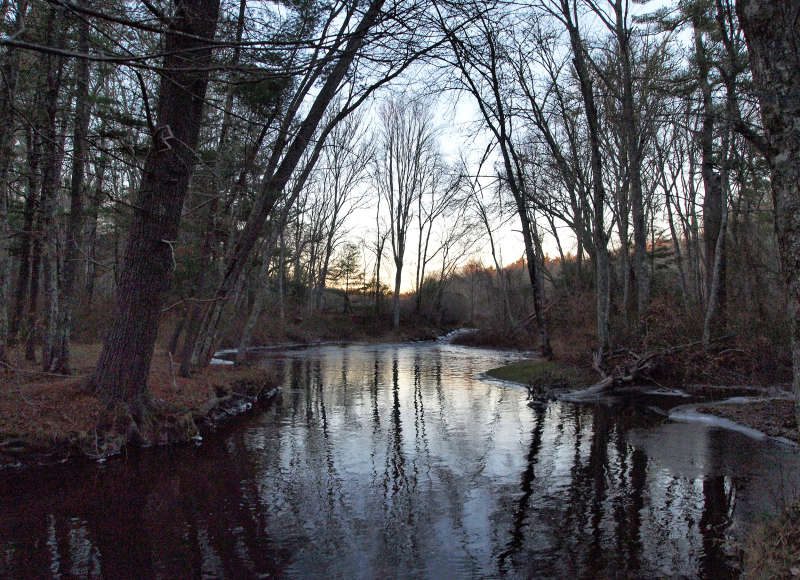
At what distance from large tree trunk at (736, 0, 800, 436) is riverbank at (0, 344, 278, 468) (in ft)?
23.9

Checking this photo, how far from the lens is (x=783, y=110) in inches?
150

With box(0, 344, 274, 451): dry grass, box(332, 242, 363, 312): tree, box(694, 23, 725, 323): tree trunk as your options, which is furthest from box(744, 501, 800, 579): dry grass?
box(332, 242, 363, 312): tree

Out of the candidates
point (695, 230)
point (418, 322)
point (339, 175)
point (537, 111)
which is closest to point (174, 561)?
point (537, 111)

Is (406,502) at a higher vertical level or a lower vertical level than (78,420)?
lower

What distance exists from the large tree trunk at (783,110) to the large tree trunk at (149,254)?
21.5ft

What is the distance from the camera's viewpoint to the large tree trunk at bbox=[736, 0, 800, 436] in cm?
378

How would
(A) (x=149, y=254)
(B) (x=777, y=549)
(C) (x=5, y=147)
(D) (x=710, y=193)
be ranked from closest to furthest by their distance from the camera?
Answer: (B) (x=777, y=549), (A) (x=149, y=254), (C) (x=5, y=147), (D) (x=710, y=193)

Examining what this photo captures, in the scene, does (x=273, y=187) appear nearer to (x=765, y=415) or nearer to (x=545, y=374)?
(x=545, y=374)

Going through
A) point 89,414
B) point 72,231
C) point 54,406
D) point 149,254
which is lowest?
Result: point 89,414

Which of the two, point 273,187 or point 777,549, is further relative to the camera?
point 273,187

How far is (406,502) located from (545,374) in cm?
1036

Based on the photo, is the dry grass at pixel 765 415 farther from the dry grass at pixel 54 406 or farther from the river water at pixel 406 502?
the dry grass at pixel 54 406

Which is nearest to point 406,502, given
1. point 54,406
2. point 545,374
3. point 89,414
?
point 89,414

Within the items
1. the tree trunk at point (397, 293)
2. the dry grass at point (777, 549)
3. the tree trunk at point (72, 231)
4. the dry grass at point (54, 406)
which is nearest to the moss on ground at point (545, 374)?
the dry grass at point (54, 406)
